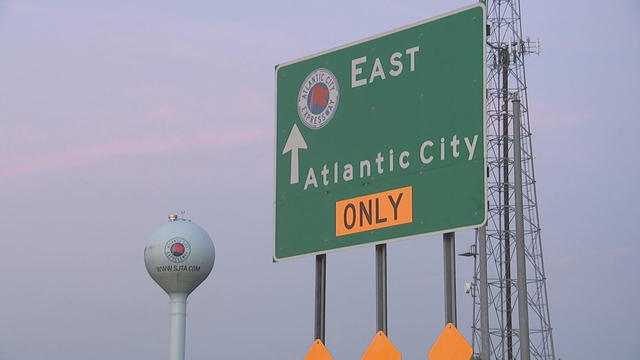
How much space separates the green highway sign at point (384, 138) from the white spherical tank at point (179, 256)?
1809 cm

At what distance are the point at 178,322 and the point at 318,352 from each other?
19.8 meters

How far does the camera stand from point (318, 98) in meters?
13.2

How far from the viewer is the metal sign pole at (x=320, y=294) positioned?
42.8ft

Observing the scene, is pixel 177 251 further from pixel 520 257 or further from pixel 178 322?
pixel 520 257

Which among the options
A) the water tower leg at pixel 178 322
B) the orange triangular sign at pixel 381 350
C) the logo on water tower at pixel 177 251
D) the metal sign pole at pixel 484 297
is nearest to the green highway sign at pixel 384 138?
the orange triangular sign at pixel 381 350

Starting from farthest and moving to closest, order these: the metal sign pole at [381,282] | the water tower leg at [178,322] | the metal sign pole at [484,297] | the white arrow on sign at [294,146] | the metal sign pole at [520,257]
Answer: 1. the metal sign pole at [484,297]
2. the water tower leg at [178,322]
3. the metal sign pole at [520,257]
4. the white arrow on sign at [294,146]
5. the metal sign pole at [381,282]

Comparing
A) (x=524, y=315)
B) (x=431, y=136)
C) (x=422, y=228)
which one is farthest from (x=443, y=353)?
(x=524, y=315)

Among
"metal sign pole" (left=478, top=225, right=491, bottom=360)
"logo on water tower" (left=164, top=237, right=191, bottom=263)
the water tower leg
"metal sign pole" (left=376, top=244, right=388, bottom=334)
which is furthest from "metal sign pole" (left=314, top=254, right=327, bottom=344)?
"metal sign pole" (left=478, top=225, right=491, bottom=360)

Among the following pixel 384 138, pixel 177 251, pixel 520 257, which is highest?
pixel 177 251

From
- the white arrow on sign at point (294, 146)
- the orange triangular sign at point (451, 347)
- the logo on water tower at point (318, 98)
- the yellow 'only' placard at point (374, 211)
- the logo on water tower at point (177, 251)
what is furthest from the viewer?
the logo on water tower at point (177, 251)

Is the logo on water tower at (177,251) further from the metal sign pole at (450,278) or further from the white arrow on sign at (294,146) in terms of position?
the metal sign pole at (450,278)

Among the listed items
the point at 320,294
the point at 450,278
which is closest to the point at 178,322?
the point at 320,294

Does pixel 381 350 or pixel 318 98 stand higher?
pixel 318 98

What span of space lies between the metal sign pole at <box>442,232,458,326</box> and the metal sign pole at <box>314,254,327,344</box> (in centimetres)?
177
